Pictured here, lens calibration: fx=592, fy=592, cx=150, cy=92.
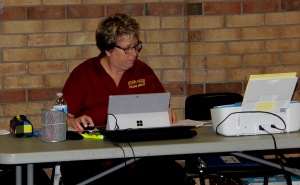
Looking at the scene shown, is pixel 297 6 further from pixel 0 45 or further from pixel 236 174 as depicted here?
pixel 0 45

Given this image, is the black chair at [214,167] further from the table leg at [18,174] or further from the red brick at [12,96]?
the red brick at [12,96]

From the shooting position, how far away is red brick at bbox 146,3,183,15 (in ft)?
12.2

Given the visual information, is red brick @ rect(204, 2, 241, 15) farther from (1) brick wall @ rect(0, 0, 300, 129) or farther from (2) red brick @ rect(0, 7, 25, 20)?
(2) red brick @ rect(0, 7, 25, 20)

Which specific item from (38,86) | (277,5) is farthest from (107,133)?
(277,5)

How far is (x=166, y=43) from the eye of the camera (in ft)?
12.3

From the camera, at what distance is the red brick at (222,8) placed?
149 inches

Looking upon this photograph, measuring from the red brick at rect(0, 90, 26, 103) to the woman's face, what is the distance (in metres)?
0.73

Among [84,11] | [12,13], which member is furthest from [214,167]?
[12,13]

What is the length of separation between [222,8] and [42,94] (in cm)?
127

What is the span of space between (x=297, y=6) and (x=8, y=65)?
188 cm

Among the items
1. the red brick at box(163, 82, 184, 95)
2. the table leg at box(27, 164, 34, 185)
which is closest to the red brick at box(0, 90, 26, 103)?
the red brick at box(163, 82, 184, 95)

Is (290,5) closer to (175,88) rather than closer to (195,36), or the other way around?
(195,36)

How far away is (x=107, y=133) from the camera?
2594 mm

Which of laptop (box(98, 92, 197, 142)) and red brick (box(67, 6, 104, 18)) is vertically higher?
red brick (box(67, 6, 104, 18))
